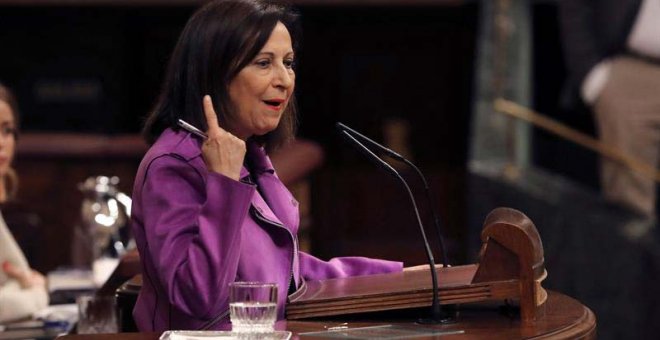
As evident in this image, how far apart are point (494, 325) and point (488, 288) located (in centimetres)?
7

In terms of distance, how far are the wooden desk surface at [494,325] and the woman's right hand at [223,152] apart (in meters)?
0.28

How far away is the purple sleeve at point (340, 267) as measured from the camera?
287 cm

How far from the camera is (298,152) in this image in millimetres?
6160

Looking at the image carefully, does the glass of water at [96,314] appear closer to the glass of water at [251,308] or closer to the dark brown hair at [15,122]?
the dark brown hair at [15,122]

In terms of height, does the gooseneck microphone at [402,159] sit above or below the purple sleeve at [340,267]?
above

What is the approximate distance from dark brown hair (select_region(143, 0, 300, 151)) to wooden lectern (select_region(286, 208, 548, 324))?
38cm

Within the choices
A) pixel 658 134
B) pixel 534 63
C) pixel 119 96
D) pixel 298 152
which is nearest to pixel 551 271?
pixel 658 134

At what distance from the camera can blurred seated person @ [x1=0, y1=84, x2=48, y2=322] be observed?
12.1 ft

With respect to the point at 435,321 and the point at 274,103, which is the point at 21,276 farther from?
the point at 435,321

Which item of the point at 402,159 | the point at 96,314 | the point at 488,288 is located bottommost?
the point at 96,314

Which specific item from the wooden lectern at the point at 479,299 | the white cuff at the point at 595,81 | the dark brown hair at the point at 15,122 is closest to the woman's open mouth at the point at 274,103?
the wooden lectern at the point at 479,299

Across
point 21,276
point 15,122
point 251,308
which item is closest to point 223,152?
point 251,308

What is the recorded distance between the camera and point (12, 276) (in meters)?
3.82

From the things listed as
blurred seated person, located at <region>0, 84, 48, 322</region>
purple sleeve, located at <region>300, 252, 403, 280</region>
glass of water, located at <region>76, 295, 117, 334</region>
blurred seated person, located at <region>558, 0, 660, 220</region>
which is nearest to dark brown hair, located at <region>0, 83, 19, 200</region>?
blurred seated person, located at <region>0, 84, 48, 322</region>
